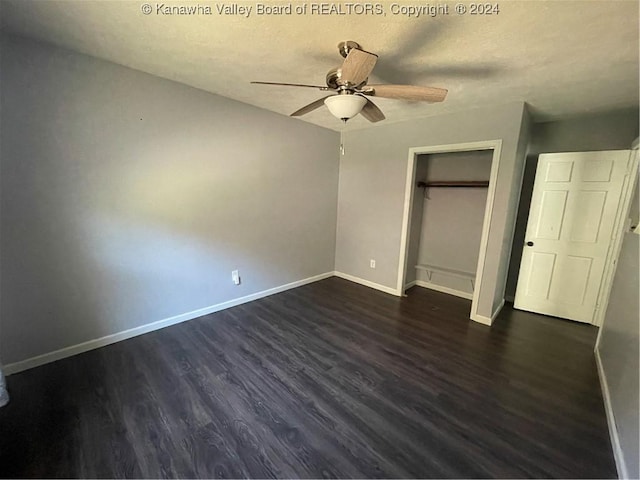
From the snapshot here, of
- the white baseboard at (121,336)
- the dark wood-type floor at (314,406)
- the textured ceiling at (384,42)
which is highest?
the textured ceiling at (384,42)

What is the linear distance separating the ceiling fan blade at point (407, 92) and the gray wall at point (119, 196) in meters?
1.77

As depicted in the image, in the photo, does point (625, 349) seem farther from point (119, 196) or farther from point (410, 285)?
point (119, 196)

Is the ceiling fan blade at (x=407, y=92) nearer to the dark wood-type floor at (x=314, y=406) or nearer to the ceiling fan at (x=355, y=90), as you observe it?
the ceiling fan at (x=355, y=90)

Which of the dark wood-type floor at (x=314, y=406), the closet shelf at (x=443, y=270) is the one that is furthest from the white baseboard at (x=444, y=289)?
the dark wood-type floor at (x=314, y=406)

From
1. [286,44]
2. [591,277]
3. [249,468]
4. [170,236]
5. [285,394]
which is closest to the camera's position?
[249,468]

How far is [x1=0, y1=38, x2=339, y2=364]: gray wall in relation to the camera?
1892 millimetres

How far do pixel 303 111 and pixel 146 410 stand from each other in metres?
2.34

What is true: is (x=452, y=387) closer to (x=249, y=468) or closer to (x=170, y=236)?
(x=249, y=468)

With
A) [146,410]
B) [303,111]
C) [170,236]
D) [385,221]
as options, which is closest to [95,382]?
[146,410]

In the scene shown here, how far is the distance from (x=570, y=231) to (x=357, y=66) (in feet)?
10.4

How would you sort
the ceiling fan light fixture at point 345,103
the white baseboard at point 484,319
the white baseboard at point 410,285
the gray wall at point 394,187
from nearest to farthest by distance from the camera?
the ceiling fan light fixture at point 345,103 < the gray wall at point 394,187 < the white baseboard at point 484,319 < the white baseboard at point 410,285

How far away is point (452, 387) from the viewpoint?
6.53 feet

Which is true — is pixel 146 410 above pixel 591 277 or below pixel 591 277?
below

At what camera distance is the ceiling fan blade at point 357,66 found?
136 cm
